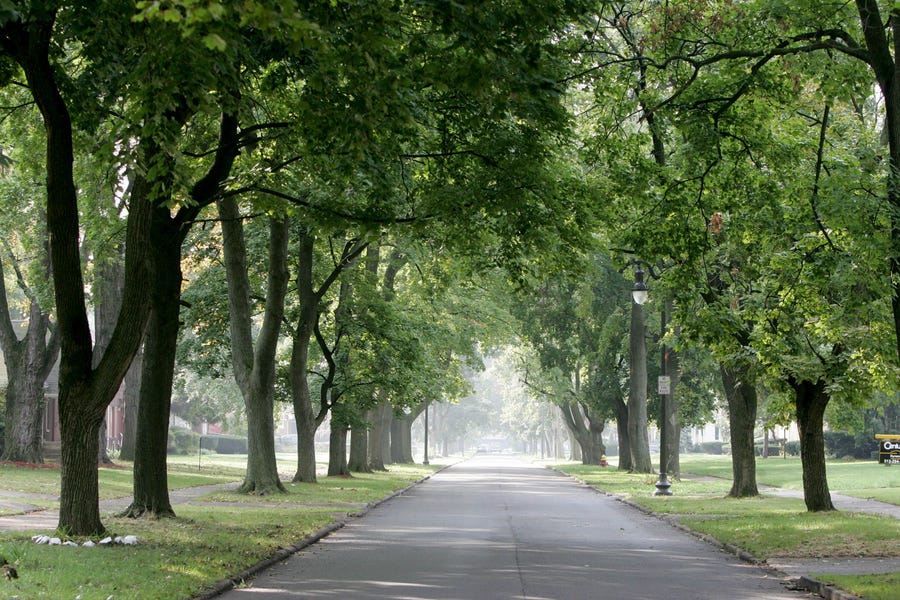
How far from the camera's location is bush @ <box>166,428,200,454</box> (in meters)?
67.9

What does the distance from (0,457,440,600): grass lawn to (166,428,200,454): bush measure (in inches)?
1686

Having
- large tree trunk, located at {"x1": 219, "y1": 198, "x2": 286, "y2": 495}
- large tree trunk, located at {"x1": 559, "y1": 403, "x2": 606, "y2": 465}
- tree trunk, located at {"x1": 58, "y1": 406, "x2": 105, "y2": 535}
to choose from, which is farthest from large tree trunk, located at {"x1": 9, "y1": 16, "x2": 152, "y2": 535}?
large tree trunk, located at {"x1": 559, "y1": 403, "x2": 606, "y2": 465}

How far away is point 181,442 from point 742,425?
48.7 m

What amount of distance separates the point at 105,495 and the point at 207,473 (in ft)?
53.8

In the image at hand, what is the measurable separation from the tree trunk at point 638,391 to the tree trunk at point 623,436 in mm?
6182

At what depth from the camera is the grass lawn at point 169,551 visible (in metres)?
10.2

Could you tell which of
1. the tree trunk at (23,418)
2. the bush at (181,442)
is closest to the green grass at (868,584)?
the tree trunk at (23,418)

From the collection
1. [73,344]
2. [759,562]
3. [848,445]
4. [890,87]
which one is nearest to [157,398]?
[73,344]

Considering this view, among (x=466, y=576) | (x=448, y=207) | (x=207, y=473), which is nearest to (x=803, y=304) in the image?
(x=448, y=207)

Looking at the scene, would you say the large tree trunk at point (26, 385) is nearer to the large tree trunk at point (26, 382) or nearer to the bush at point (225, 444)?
the large tree trunk at point (26, 382)

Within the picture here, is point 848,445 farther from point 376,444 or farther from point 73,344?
point 73,344

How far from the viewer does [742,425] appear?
27.2 meters

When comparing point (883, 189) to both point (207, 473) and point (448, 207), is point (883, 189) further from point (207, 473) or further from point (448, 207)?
point (207, 473)

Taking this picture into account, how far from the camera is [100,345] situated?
38.8 meters
